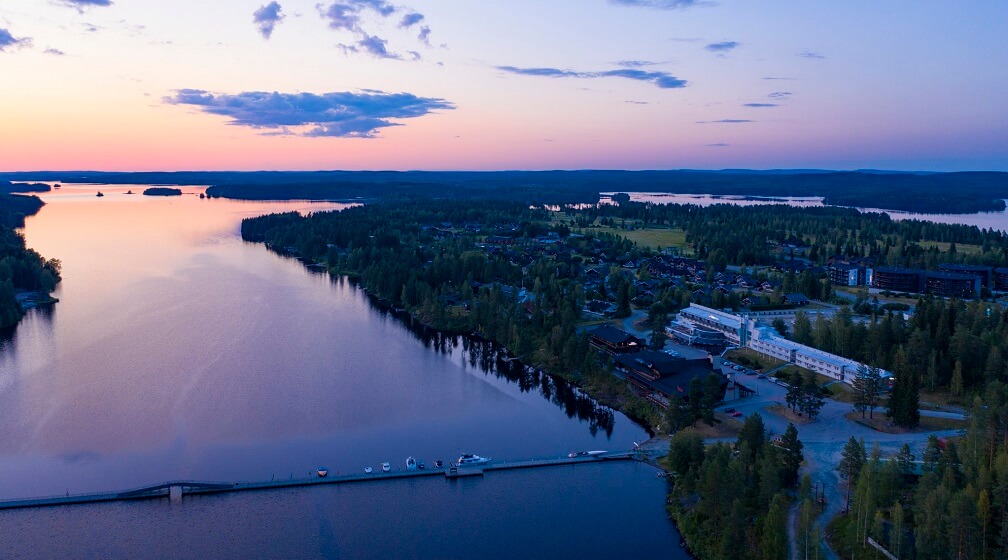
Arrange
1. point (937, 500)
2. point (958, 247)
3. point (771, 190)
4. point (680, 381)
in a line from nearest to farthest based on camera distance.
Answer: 1. point (937, 500)
2. point (680, 381)
3. point (958, 247)
4. point (771, 190)

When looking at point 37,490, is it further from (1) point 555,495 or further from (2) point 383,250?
(2) point 383,250

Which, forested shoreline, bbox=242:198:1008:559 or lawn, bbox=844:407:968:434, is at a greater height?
forested shoreline, bbox=242:198:1008:559

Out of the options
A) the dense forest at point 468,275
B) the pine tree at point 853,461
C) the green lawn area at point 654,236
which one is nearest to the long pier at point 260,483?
the dense forest at point 468,275

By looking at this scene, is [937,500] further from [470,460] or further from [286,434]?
[286,434]

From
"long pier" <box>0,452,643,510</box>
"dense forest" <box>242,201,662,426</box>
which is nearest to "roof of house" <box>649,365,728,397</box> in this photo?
"dense forest" <box>242,201,662,426</box>

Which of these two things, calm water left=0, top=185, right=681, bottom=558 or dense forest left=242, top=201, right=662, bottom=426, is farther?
dense forest left=242, top=201, right=662, bottom=426

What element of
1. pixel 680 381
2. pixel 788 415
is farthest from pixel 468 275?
pixel 788 415

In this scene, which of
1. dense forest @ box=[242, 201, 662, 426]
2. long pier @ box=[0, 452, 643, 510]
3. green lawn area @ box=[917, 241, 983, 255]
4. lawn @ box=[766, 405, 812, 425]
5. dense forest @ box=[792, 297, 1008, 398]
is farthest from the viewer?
green lawn area @ box=[917, 241, 983, 255]

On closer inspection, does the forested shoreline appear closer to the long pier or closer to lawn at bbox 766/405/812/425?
lawn at bbox 766/405/812/425
